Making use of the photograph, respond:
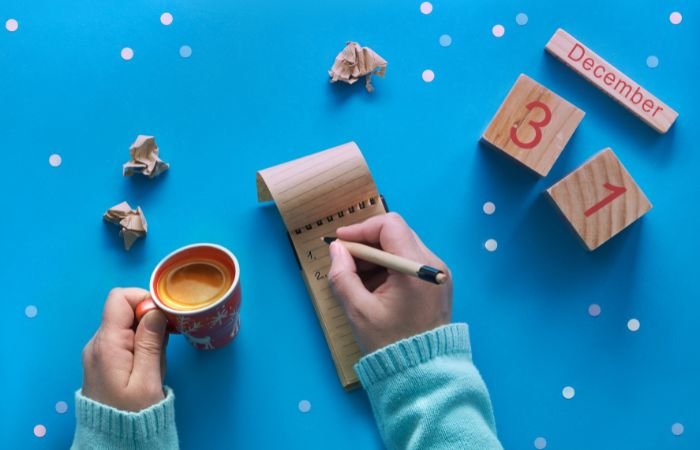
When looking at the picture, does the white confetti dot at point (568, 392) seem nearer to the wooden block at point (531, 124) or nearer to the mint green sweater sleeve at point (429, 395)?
the mint green sweater sleeve at point (429, 395)

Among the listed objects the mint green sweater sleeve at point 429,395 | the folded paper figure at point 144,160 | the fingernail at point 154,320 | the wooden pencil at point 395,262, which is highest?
the wooden pencil at point 395,262

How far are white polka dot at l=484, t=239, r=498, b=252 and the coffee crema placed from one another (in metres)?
0.35

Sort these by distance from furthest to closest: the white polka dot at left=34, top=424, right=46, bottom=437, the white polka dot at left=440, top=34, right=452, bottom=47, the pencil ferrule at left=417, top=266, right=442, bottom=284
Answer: the white polka dot at left=440, top=34, right=452, bottom=47
the white polka dot at left=34, top=424, right=46, bottom=437
the pencil ferrule at left=417, top=266, right=442, bottom=284

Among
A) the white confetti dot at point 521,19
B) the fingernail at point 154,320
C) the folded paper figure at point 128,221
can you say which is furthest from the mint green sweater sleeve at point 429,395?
the white confetti dot at point 521,19

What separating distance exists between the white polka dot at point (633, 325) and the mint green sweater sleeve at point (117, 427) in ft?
1.97

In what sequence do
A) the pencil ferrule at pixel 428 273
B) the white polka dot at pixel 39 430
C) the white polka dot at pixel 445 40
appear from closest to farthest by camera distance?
1. the pencil ferrule at pixel 428 273
2. the white polka dot at pixel 39 430
3. the white polka dot at pixel 445 40

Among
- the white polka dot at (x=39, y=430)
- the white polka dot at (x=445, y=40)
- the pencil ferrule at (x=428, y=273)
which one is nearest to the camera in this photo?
the pencil ferrule at (x=428, y=273)

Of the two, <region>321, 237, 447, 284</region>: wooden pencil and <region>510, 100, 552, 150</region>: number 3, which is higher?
<region>510, 100, 552, 150</region>: number 3

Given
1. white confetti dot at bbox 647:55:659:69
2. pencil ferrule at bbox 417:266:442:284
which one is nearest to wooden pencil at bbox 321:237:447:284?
pencil ferrule at bbox 417:266:442:284

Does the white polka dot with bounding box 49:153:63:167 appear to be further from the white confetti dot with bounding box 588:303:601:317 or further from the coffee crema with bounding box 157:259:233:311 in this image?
the white confetti dot with bounding box 588:303:601:317

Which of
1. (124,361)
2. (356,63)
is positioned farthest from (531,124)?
(124,361)

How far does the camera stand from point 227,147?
907 millimetres

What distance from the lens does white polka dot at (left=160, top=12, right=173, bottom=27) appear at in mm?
924

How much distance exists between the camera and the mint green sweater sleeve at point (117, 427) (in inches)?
29.3
